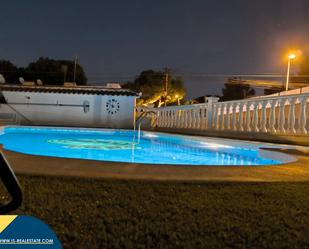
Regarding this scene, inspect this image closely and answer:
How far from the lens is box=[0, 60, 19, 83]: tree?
4178 cm

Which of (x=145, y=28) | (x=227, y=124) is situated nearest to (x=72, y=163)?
(x=227, y=124)

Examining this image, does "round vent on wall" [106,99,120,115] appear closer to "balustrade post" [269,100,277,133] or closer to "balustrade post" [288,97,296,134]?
"balustrade post" [269,100,277,133]

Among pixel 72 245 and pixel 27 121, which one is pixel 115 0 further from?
pixel 72 245

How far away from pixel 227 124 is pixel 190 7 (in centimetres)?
1398

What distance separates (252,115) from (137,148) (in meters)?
4.46

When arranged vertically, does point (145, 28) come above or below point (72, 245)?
above

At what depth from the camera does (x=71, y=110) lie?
74.7ft

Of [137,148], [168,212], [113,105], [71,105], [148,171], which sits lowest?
[137,148]

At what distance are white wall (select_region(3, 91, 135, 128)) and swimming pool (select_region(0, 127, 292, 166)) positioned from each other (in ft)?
19.5

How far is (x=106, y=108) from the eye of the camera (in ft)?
74.9

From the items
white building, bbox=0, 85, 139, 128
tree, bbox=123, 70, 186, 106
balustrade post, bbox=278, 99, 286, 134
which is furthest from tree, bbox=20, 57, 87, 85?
balustrade post, bbox=278, 99, 286, 134

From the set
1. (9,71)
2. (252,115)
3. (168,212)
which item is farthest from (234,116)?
(9,71)

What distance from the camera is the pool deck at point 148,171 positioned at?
14.7ft

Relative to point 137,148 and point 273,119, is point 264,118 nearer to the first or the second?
point 273,119
